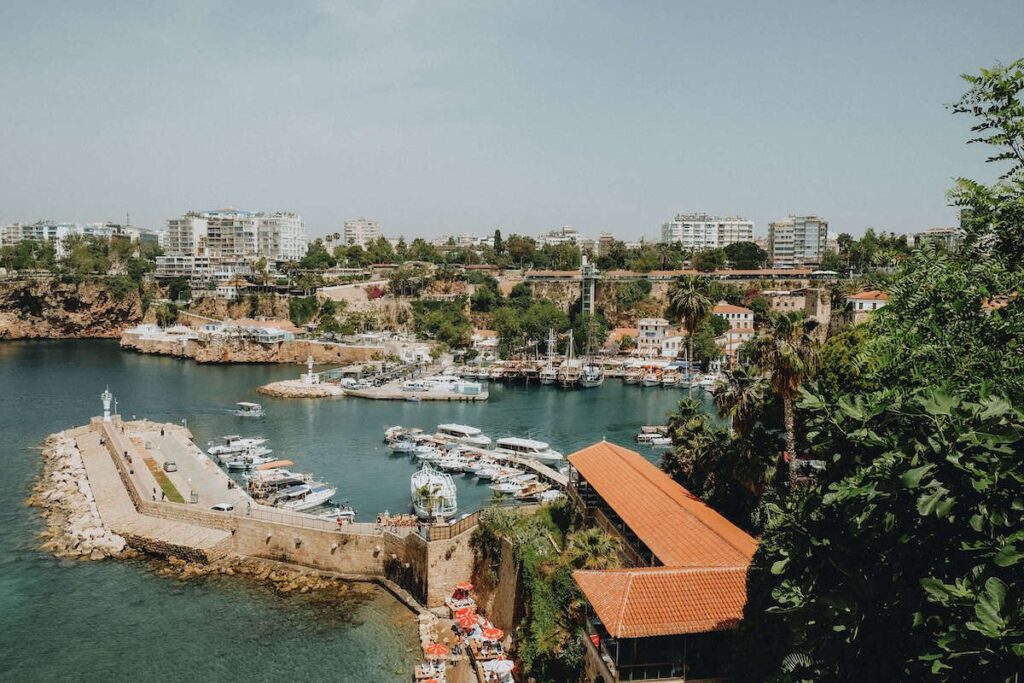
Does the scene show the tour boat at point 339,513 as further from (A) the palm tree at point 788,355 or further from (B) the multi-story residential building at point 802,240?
(B) the multi-story residential building at point 802,240

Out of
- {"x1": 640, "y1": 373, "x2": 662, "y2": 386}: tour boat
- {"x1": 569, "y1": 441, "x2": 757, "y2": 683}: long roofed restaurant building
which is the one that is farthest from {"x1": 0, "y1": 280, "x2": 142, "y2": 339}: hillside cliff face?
{"x1": 569, "y1": 441, "x2": 757, "y2": 683}: long roofed restaurant building

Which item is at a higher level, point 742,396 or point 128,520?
point 742,396

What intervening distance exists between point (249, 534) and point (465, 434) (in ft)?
73.7

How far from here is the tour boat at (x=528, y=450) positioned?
1799 inches

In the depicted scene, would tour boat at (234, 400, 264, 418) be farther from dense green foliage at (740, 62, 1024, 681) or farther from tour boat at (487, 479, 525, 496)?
dense green foliage at (740, 62, 1024, 681)

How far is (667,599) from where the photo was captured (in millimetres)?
16891

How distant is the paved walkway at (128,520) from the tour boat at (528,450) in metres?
19.2

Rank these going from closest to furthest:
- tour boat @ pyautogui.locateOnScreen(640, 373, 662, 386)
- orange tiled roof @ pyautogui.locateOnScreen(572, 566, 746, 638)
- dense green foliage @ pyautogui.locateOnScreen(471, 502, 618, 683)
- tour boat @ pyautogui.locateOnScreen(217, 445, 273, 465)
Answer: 1. orange tiled roof @ pyautogui.locateOnScreen(572, 566, 746, 638)
2. dense green foliage @ pyautogui.locateOnScreen(471, 502, 618, 683)
3. tour boat @ pyautogui.locateOnScreen(217, 445, 273, 465)
4. tour boat @ pyautogui.locateOnScreen(640, 373, 662, 386)

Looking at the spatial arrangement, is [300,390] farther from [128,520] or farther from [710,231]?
[710,231]

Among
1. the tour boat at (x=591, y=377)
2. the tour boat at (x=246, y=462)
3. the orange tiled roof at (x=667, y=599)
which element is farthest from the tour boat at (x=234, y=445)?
the tour boat at (x=591, y=377)

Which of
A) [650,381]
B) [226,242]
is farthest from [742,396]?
[226,242]

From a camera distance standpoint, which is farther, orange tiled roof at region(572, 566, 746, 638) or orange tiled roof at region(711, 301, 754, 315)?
orange tiled roof at region(711, 301, 754, 315)

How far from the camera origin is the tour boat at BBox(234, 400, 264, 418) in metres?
60.1

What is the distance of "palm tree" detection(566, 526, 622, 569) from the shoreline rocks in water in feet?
169
